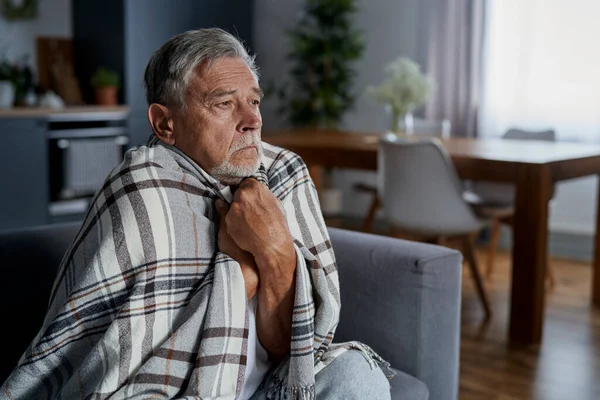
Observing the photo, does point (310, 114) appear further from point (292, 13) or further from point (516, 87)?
point (516, 87)

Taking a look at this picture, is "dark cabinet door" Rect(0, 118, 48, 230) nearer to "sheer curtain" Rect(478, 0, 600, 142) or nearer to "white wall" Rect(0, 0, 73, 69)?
"white wall" Rect(0, 0, 73, 69)

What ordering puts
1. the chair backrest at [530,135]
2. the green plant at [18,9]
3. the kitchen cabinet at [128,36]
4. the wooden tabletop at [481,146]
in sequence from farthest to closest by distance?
the kitchen cabinet at [128,36] < the green plant at [18,9] < the chair backrest at [530,135] < the wooden tabletop at [481,146]

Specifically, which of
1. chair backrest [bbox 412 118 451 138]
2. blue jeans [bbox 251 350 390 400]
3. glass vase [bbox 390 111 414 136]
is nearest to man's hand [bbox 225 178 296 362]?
blue jeans [bbox 251 350 390 400]

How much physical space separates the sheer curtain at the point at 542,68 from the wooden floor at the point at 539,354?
48.1 inches

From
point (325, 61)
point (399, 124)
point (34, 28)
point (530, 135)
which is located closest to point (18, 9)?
point (34, 28)

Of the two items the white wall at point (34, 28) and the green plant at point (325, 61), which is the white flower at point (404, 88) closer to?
the green plant at point (325, 61)

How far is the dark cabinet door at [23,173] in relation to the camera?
4875 millimetres

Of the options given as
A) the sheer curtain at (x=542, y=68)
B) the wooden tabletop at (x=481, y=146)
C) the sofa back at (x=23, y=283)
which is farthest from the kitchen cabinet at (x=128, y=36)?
the sofa back at (x=23, y=283)

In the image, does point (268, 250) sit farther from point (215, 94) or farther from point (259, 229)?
point (215, 94)

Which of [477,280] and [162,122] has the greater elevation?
[162,122]

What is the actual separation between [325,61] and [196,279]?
4.39m

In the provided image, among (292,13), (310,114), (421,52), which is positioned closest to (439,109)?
(421,52)

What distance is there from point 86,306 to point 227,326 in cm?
25

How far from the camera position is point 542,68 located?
4957mm
